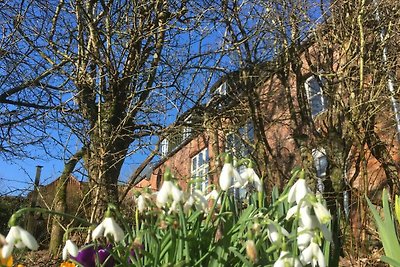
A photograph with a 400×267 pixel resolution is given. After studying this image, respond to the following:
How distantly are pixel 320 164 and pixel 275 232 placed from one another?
9.52 m

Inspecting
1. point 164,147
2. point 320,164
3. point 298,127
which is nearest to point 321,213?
point 164,147

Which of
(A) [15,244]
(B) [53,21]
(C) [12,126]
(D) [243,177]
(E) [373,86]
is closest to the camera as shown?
(A) [15,244]

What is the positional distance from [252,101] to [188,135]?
1.32 m

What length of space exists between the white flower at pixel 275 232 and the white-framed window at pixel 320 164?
6761 mm

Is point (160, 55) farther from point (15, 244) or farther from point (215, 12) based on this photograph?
point (15, 244)

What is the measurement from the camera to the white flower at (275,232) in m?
1.16

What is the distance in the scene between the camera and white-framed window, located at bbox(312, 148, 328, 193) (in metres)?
8.22

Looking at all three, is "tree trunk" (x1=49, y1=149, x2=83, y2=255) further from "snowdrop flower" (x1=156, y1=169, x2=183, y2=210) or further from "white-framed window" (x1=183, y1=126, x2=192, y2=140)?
"snowdrop flower" (x1=156, y1=169, x2=183, y2=210)

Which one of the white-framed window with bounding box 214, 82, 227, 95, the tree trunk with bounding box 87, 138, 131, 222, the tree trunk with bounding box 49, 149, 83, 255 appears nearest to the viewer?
the tree trunk with bounding box 87, 138, 131, 222

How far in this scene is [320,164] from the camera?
410 inches

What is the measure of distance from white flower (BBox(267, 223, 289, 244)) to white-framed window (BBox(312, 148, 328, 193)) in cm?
676

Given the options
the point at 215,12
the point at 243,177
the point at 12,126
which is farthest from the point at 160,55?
the point at 243,177

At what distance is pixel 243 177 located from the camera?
1.53 meters

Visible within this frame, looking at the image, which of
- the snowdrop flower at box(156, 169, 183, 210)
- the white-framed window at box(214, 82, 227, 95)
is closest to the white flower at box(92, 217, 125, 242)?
the snowdrop flower at box(156, 169, 183, 210)
